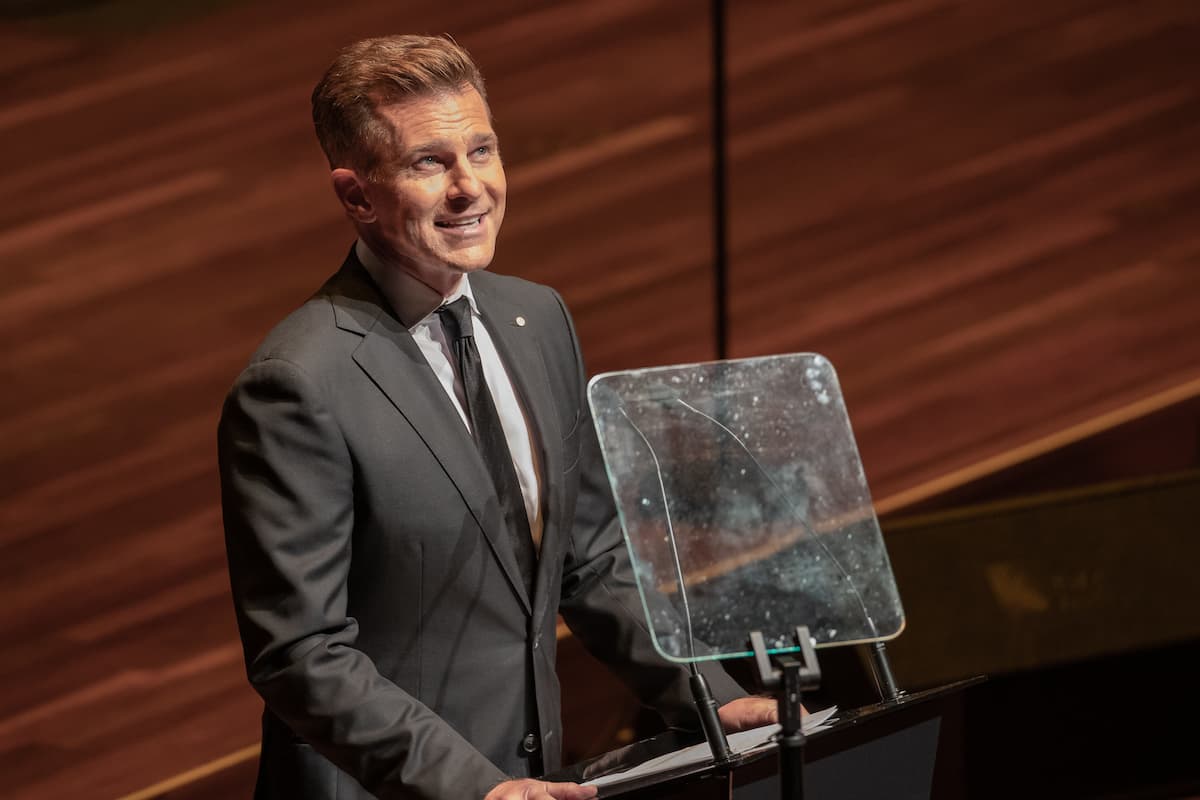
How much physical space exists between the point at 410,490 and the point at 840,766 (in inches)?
15.5

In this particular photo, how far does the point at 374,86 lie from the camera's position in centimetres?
122

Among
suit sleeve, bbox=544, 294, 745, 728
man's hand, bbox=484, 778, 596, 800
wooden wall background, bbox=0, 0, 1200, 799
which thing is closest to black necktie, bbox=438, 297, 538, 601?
suit sleeve, bbox=544, 294, 745, 728

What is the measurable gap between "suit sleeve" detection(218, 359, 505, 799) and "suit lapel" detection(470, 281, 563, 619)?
7.0 inches

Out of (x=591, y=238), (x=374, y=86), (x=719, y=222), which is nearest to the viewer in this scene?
(x=374, y=86)

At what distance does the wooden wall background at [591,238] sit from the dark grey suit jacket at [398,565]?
91cm

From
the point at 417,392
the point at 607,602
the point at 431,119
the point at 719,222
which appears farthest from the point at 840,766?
the point at 719,222

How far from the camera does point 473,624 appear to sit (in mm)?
1300

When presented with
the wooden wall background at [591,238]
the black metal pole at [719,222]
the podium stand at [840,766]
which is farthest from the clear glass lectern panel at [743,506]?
the black metal pole at [719,222]

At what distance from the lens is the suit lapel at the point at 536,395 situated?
1320 mm

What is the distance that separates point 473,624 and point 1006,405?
5.72 ft

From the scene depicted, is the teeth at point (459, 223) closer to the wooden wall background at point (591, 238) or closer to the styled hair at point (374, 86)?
the styled hair at point (374, 86)

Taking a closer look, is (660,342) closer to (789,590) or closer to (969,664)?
(969,664)

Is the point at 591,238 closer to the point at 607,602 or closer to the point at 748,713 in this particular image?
the point at 607,602

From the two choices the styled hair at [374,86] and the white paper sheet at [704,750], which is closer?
the white paper sheet at [704,750]
